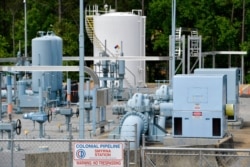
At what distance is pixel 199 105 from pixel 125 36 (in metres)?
28.5

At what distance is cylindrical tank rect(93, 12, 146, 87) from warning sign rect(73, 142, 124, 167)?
35.6 metres

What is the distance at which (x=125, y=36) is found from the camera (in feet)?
166

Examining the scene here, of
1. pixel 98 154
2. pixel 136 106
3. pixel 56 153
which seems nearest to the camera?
pixel 98 154

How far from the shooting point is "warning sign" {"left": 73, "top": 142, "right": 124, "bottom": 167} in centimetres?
1410

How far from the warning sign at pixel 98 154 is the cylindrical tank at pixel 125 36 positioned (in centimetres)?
3560

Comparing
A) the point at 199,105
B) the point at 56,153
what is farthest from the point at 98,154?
the point at 199,105

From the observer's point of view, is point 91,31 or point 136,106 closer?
point 136,106

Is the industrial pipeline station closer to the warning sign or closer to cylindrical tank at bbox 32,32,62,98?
cylindrical tank at bbox 32,32,62,98

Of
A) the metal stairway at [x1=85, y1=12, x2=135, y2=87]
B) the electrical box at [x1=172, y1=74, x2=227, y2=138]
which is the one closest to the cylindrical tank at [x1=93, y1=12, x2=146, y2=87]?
the metal stairway at [x1=85, y1=12, x2=135, y2=87]

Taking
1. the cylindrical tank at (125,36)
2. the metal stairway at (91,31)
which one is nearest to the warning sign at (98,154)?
the cylindrical tank at (125,36)

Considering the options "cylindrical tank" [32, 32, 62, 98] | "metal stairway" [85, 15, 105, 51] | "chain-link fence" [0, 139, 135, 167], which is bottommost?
"chain-link fence" [0, 139, 135, 167]

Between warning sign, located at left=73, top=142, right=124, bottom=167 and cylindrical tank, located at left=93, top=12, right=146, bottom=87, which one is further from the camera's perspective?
cylindrical tank, located at left=93, top=12, right=146, bottom=87

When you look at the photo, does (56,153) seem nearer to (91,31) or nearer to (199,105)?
(199,105)

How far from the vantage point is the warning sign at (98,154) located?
555 inches
